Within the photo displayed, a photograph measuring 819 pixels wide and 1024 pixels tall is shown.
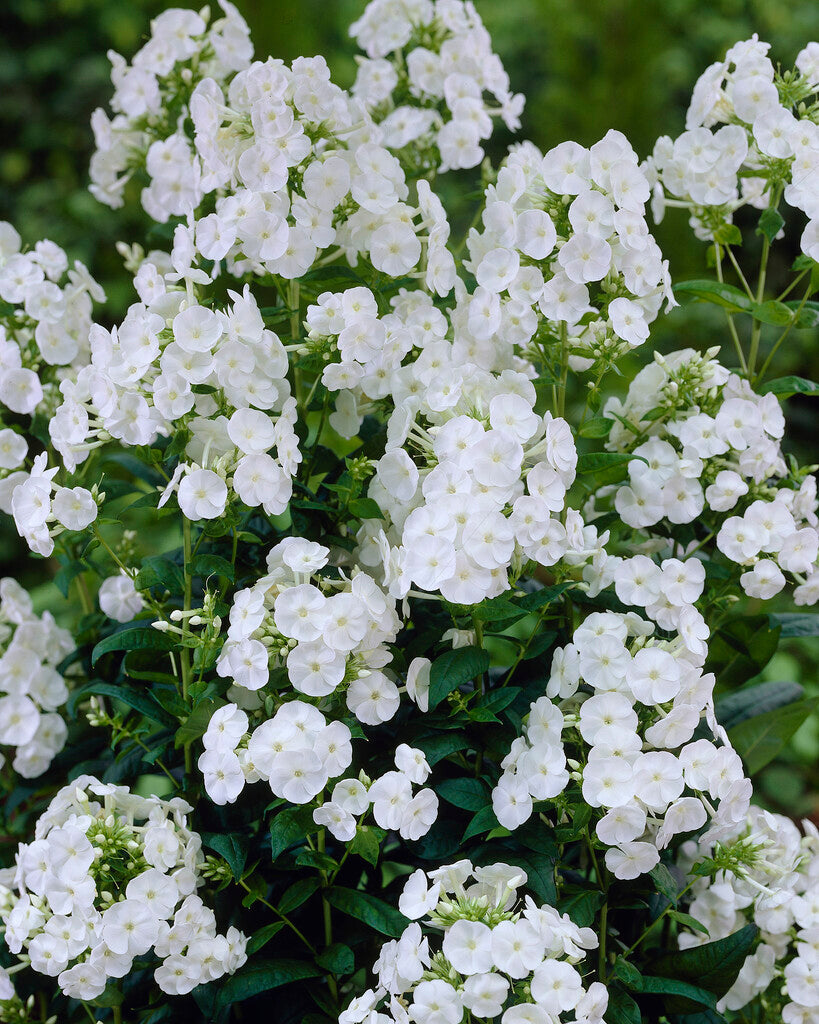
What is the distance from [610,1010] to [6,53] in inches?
171

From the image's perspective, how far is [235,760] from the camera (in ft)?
3.04

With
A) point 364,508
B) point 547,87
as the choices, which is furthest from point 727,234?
point 547,87

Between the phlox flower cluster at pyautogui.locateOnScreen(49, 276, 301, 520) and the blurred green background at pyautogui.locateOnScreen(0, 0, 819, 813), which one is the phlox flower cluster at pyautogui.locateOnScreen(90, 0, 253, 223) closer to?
the phlox flower cluster at pyautogui.locateOnScreen(49, 276, 301, 520)

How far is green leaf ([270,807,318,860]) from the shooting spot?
94cm

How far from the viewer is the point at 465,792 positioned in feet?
3.38

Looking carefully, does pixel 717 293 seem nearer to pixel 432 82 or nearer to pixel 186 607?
pixel 432 82

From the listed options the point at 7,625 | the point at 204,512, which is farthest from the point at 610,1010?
the point at 7,625

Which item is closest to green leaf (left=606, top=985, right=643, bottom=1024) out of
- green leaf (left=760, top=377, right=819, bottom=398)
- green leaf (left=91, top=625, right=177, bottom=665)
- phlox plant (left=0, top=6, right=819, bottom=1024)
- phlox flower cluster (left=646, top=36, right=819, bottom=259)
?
phlox plant (left=0, top=6, right=819, bottom=1024)

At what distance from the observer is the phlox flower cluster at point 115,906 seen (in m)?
0.96


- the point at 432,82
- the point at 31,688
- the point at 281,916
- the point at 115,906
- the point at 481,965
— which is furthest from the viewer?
the point at 432,82

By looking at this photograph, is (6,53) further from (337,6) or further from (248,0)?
(248,0)

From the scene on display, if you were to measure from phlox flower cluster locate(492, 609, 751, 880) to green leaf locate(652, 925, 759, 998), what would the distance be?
0.11 m

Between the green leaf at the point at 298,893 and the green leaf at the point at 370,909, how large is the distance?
0.02 metres

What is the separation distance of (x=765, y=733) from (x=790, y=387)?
1.38 ft
